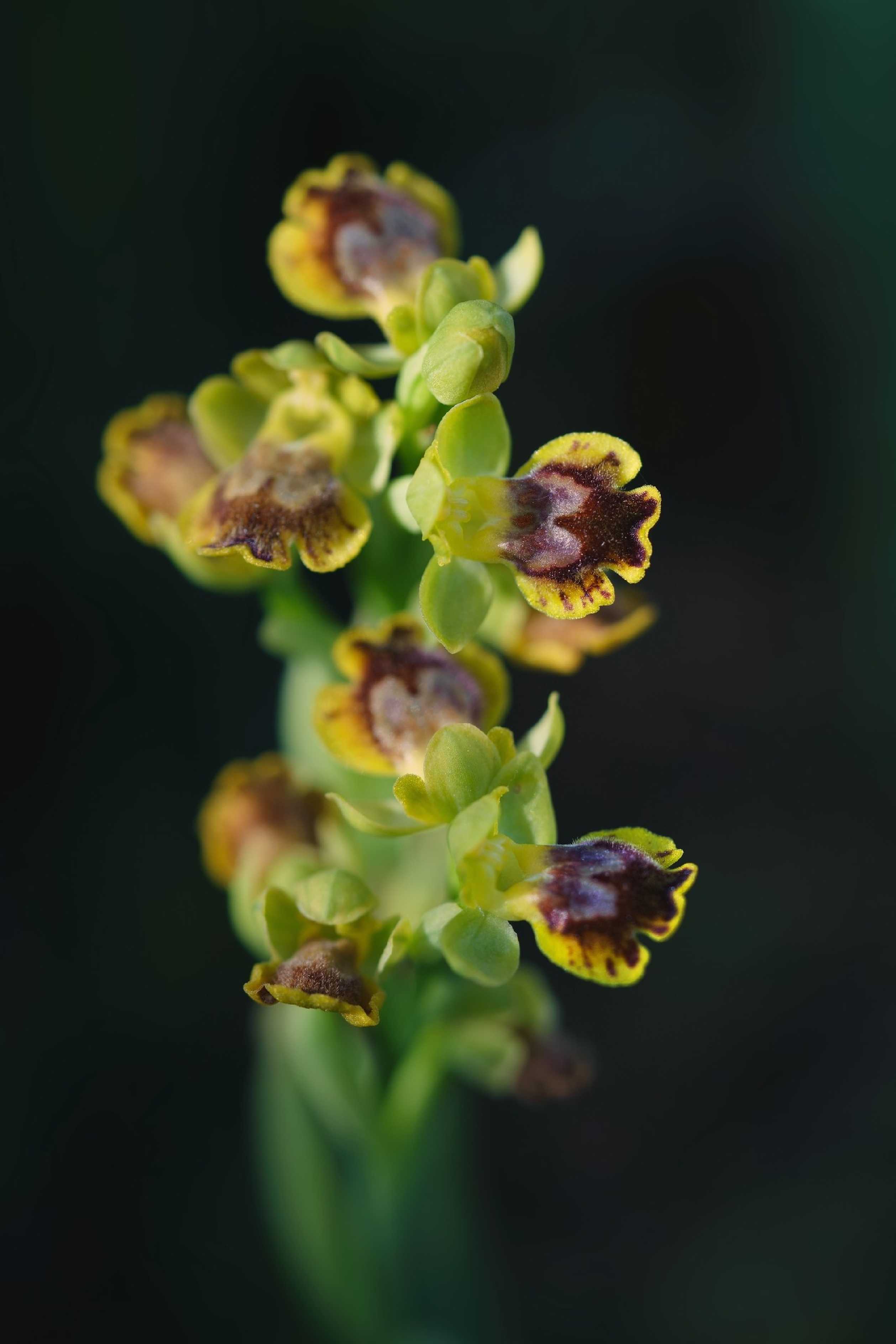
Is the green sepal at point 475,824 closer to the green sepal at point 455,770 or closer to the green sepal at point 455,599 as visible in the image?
the green sepal at point 455,770

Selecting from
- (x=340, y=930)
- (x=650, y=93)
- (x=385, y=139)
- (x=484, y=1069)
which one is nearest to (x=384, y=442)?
(x=340, y=930)

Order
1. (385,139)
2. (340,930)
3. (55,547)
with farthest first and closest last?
(385,139) < (55,547) < (340,930)

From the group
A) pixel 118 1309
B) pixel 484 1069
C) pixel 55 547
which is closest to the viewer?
pixel 484 1069

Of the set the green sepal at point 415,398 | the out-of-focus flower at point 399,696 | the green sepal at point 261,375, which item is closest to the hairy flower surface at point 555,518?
the green sepal at point 415,398

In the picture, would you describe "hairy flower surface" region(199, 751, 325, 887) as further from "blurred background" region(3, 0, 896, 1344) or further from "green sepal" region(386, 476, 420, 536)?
"blurred background" region(3, 0, 896, 1344)

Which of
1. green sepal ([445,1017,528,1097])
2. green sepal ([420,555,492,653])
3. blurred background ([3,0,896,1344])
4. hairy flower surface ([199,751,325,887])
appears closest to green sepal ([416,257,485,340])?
green sepal ([420,555,492,653])

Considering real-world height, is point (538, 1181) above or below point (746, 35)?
below

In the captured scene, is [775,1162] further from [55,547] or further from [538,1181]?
[55,547]
